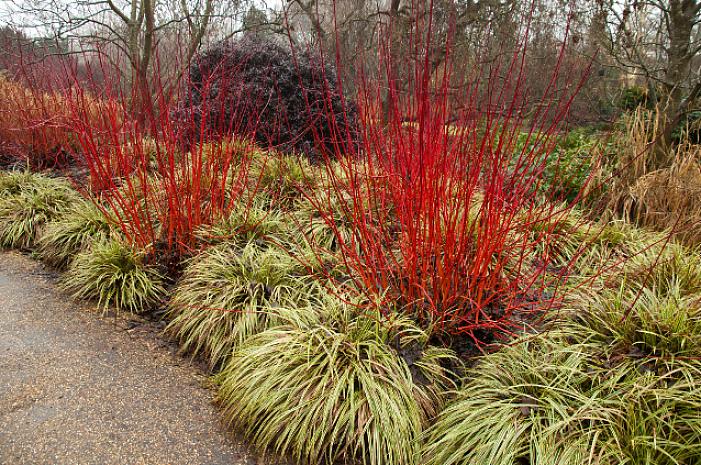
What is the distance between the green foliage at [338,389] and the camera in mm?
1796

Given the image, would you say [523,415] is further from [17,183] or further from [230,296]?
[17,183]

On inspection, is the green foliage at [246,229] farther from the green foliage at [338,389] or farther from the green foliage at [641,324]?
the green foliage at [641,324]

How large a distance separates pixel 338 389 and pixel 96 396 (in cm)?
123

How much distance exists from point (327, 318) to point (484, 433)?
38.2 inches

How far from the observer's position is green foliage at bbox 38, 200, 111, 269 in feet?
11.5

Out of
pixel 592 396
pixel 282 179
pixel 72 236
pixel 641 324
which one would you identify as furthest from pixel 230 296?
pixel 641 324

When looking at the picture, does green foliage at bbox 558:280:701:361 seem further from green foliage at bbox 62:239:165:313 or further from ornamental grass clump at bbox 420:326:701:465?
green foliage at bbox 62:239:165:313

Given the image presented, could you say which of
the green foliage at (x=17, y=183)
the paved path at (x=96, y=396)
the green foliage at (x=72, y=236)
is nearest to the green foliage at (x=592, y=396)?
the paved path at (x=96, y=396)

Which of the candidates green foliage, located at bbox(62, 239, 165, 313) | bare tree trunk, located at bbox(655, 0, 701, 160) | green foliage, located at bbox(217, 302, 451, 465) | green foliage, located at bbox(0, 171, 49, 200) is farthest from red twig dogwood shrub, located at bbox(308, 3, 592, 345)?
green foliage, located at bbox(0, 171, 49, 200)

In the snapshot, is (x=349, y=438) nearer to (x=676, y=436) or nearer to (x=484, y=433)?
(x=484, y=433)

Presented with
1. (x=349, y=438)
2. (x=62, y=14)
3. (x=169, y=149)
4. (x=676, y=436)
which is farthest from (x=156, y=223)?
(x=62, y=14)

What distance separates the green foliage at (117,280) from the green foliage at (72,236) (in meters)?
0.39

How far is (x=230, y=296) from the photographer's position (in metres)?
2.62

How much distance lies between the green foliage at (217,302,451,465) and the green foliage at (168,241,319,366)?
0.81ft
